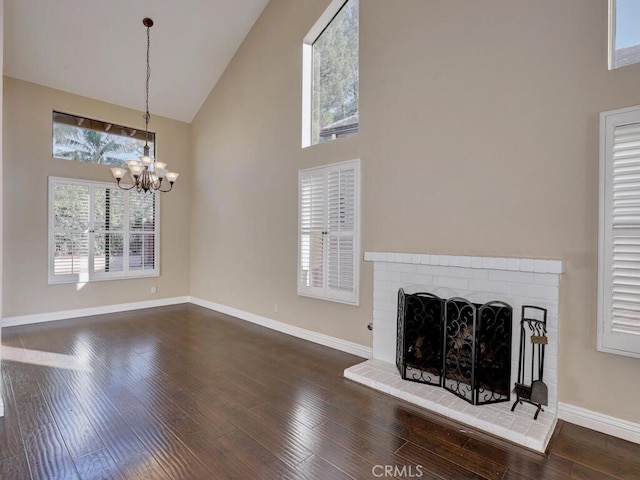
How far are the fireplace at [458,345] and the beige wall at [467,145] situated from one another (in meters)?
0.44

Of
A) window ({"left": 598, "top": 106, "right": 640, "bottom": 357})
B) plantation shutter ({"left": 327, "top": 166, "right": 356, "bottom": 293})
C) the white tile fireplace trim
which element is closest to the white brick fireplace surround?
the white tile fireplace trim

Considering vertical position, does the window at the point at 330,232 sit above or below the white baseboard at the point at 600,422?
above

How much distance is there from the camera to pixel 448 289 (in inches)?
121

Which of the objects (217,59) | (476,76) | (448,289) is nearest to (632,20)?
(476,76)

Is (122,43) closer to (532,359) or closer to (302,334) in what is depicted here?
(302,334)

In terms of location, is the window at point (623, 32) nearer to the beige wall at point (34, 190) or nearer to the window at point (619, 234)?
the window at point (619, 234)

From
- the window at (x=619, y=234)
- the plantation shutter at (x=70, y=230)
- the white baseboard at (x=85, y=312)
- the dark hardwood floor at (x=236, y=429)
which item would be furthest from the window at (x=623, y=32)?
the white baseboard at (x=85, y=312)

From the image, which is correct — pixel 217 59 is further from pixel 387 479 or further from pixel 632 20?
pixel 387 479

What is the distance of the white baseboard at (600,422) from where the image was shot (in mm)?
2279

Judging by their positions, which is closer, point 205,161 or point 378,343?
point 378,343

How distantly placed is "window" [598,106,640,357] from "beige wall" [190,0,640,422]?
2.7 inches

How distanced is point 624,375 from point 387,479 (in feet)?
6.04

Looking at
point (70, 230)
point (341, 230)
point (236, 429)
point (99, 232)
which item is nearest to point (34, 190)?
point (70, 230)

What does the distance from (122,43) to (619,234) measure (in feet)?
20.9
